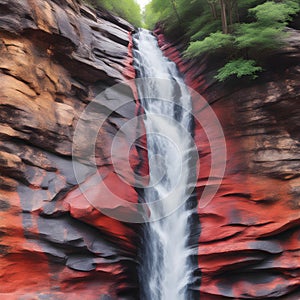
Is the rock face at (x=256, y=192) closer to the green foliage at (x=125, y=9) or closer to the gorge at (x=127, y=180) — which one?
the gorge at (x=127, y=180)

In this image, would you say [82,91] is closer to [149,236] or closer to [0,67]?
[0,67]

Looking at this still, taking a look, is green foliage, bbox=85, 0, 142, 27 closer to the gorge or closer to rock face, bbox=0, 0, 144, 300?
the gorge

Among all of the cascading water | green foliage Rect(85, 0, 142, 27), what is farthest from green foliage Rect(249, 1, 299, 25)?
green foliage Rect(85, 0, 142, 27)

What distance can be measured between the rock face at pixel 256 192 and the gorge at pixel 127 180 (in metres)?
0.03

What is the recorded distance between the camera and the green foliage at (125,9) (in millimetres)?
16736

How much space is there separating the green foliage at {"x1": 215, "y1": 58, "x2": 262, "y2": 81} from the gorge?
1.44 feet

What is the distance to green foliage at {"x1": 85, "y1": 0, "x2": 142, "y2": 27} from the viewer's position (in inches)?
659

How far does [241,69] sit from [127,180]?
533cm

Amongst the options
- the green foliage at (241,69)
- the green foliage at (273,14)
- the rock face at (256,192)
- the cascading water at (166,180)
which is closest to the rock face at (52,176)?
the cascading water at (166,180)

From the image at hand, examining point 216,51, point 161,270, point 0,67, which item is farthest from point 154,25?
point 161,270

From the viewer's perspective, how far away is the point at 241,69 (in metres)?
9.75

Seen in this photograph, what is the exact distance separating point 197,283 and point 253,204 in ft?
9.45

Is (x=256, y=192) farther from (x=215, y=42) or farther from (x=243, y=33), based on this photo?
(x=243, y=33)

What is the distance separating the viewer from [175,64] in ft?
48.1
